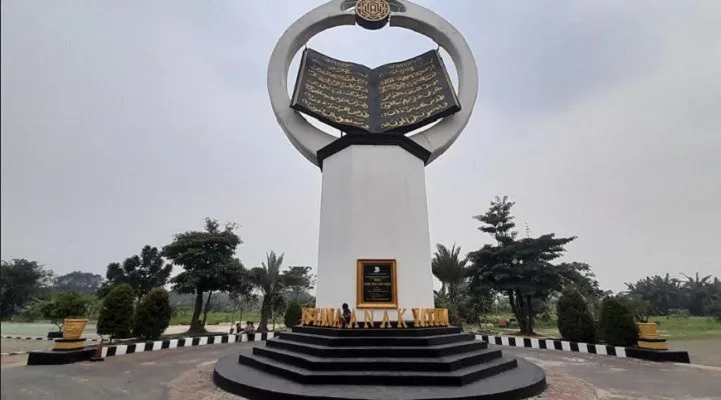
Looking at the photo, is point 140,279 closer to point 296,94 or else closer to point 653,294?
point 296,94

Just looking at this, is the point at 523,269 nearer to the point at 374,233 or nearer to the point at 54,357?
the point at 374,233

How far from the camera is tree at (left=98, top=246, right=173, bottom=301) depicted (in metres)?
28.2

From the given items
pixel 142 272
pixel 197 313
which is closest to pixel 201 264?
pixel 197 313

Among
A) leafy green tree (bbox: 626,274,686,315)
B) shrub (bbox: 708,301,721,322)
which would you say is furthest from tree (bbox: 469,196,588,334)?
leafy green tree (bbox: 626,274,686,315)

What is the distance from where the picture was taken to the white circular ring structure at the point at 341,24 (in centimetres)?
1261

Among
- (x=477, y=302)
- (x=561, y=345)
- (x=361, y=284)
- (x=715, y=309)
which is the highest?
(x=361, y=284)

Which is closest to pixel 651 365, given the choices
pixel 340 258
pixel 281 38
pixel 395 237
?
pixel 395 237

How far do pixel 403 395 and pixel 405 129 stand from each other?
25.9 feet

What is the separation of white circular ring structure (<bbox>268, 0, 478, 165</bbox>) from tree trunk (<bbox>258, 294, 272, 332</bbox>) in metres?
12.6

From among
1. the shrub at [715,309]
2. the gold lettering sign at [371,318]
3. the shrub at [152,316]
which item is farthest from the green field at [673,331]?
the shrub at [152,316]

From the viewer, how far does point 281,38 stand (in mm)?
13914

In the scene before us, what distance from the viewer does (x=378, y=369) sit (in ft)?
25.1

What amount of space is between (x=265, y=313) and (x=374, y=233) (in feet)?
45.8

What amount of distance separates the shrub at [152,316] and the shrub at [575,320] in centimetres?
1712
